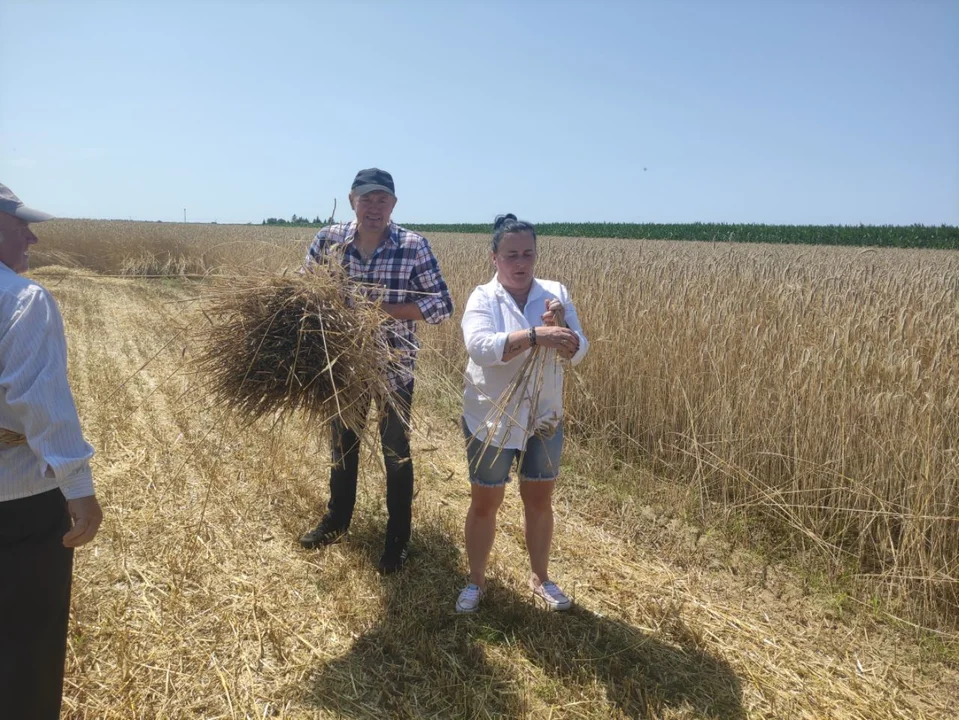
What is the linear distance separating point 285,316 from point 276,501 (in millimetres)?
1806

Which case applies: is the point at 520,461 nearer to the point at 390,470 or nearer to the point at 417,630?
the point at 390,470

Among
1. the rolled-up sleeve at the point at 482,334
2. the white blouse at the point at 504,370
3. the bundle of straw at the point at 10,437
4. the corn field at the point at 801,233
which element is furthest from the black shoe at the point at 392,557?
the corn field at the point at 801,233

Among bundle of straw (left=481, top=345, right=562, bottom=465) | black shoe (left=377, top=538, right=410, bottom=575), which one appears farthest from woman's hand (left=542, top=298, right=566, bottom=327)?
black shoe (left=377, top=538, right=410, bottom=575)

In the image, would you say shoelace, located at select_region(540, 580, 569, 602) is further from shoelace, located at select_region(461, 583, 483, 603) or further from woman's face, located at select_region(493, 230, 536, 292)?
woman's face, located at select_region(493, 230, 536, 292)

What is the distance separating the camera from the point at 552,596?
109 inches

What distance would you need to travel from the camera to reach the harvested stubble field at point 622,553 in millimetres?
2340

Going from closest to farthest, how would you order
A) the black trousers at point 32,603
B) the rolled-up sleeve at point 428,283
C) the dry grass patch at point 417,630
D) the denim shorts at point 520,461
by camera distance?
1. the black trousers at point 32,603
2. the dry grass patch at point 417,630
3. the denim shorts at point 520,461
4. the rolled-up sleeve at point 428,283

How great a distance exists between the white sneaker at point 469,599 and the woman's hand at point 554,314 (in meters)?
1.23

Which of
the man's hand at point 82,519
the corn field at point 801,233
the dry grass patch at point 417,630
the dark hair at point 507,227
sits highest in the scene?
the corn field at point 801,233

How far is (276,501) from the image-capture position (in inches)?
146

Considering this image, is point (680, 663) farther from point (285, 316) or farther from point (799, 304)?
point (799, 304)

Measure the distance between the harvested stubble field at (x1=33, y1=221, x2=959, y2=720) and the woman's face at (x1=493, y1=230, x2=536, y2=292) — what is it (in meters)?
0.44

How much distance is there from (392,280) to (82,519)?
1601 mm

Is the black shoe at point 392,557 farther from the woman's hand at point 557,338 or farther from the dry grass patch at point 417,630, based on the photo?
the woman's hand at point 557,338
